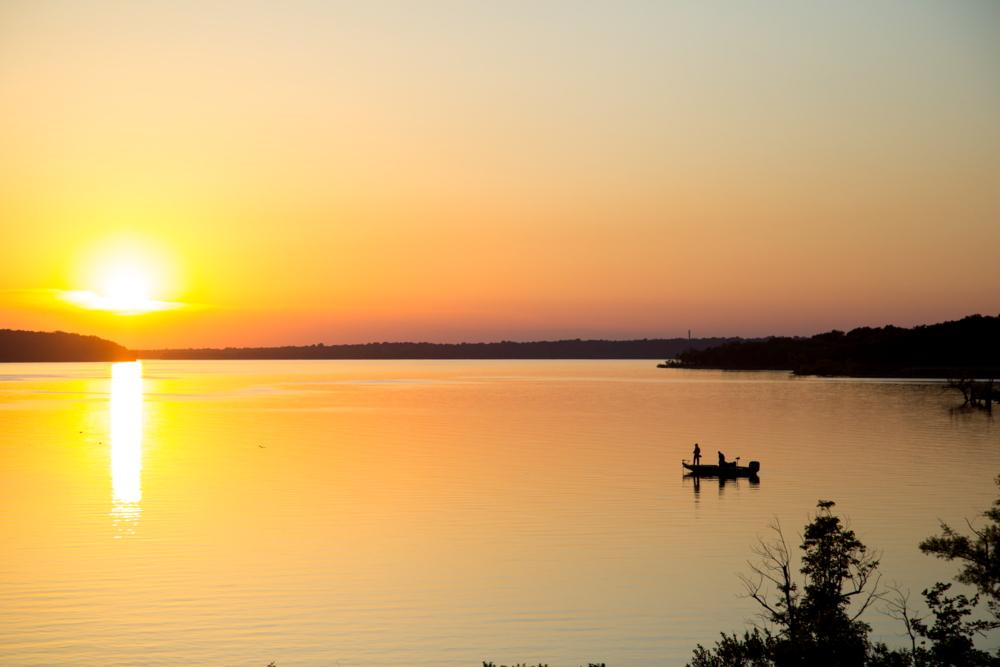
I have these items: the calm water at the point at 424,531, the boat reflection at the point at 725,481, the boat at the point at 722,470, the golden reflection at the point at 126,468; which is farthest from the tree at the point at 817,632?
the boat at the point at 722,470

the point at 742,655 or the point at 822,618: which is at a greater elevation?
the point at 822,618

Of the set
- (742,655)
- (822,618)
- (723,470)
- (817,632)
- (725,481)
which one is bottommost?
(725,481)

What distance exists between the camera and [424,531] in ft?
148

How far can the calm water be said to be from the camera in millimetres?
29891

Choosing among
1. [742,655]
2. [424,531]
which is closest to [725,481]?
[424,531]

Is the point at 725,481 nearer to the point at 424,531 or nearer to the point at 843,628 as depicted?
the point at 424,531

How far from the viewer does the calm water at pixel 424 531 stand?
29891 millimetres

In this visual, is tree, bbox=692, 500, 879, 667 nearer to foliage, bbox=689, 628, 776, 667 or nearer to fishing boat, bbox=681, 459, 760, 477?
foliage, bbox=689, 628, 776, 667

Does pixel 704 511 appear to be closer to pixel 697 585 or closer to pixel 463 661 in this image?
pixel 697 585

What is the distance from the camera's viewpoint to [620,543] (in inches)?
1673

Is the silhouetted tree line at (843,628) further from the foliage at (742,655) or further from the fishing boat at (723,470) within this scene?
the fishing boat at (723,470)

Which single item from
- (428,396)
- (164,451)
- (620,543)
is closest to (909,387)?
(428,396)

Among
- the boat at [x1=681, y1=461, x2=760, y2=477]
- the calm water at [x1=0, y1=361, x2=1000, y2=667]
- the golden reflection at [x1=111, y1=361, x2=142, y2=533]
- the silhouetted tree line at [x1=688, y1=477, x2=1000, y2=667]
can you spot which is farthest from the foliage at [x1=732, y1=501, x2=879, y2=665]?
the boat at [x1=681, y1=461, x2=760, y2=477]

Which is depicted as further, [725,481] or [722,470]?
[722,470]
